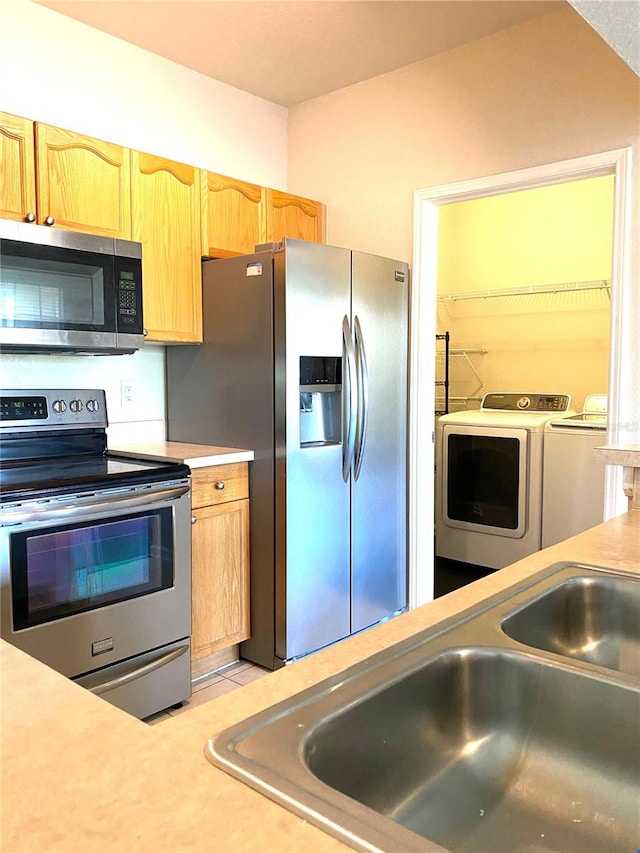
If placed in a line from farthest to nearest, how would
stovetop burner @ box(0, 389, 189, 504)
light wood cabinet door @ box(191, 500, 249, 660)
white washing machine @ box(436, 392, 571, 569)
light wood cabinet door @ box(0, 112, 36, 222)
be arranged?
1. white washing machine @ box(436, 392, 571, 569)
2. light wood cabinet door @ box(191, 500, 249, 660)
3. light wood cabinet door @ box(0, 112, 36, 222)
4. stovetop burner @ box(0, 389, 189, 504)

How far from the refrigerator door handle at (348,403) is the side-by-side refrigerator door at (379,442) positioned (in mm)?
35

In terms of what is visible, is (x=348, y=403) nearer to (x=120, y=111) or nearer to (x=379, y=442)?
(x=379, y=442)

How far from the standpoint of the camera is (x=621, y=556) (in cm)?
135

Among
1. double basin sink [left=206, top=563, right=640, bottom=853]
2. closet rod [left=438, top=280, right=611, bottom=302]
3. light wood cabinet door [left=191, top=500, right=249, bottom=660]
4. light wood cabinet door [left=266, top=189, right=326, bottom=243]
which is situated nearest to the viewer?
double basin sink [left=206, top=563, right=640, bottom=853]

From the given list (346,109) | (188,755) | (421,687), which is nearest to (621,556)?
(421,687)

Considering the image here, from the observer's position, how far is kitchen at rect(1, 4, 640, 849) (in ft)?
8.53

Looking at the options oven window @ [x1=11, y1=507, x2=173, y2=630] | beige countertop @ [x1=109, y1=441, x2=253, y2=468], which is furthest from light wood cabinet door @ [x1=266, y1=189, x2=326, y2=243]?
oven window @ [x1=11, y1=507, x2=173, y2=630]

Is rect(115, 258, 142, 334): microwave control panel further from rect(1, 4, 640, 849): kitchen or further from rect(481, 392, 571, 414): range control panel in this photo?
rect(481, 392, 571, 414): range control panel

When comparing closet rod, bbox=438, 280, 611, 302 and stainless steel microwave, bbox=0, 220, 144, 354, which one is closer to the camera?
stainless steel microwave, bbox=0, 220, 144, 354

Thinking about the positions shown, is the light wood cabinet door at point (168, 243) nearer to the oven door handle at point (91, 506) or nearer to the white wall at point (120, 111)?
the white wall at point (120, 111)

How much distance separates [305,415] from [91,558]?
3.35ft

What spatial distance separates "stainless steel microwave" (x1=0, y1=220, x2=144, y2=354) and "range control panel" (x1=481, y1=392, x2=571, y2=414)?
8.31ft

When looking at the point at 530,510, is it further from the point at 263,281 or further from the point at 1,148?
the point at 1,148

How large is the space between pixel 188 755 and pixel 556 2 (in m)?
2.96
